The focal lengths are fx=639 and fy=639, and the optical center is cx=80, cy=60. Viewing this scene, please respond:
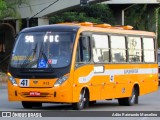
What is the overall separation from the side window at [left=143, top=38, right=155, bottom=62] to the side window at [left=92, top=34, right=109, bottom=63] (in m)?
3.42

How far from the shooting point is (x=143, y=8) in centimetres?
7250

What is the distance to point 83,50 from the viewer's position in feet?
68.4

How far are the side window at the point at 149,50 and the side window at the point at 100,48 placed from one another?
135 inches

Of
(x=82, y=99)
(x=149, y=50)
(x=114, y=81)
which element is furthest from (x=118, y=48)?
(x=82, y=99)

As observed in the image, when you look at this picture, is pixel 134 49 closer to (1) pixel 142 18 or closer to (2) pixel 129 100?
(2) pixel 129 100

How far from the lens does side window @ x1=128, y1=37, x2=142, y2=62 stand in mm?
24203

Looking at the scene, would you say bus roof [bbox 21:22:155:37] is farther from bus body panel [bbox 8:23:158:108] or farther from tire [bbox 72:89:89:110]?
tire [bbox 72:89:89:110]

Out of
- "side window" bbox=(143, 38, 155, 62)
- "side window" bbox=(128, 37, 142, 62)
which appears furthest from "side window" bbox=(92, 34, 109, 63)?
"side window" bbox=(143, 38, 155, 62)

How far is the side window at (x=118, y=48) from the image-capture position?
75.2 feet

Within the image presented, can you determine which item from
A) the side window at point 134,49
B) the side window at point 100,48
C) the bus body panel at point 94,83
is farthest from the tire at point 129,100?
the side window at point 100,48

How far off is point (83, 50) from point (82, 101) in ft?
5.46

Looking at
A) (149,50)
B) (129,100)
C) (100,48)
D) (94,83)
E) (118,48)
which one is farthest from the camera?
(149,50)

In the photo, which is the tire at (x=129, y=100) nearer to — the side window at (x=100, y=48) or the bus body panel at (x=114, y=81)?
the bus body panel at (x=114, y=81)

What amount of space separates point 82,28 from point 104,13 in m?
48.9
